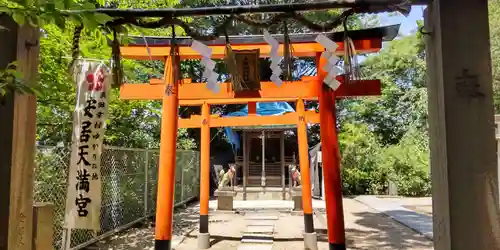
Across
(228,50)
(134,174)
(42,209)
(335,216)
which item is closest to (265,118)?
(134,174)

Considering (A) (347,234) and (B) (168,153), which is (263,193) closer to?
(A) (347,234)

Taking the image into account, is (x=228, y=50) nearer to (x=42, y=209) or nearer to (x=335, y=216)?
(x=42, y=209)

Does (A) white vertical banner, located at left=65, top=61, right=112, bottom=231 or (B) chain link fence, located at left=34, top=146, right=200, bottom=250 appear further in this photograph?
(B) chain link fence, located at left=34, top=146, right=200, bottom=250

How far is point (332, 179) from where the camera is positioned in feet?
17.3

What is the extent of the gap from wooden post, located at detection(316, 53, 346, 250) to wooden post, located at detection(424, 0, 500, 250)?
2.56 metres

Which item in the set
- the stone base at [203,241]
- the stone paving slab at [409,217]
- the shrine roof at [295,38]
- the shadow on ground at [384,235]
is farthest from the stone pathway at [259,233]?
the shrine roof at [295,38]

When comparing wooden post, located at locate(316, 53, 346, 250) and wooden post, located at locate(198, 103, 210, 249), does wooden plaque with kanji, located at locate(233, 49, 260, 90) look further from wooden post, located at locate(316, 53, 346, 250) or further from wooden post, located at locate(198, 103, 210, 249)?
wooden post, located at locate(198, 103, 210, 249)

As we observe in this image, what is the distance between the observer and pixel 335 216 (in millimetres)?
5195

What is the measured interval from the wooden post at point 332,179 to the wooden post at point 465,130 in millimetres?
2562

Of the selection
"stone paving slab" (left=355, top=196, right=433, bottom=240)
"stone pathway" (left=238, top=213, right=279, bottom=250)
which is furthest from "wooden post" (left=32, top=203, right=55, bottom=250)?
"stone paving slab" (left=355, top=196, right=433, bottom=240)

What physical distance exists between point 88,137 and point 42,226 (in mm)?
975

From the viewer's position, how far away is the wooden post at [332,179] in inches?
204

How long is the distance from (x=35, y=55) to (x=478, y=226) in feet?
10.3

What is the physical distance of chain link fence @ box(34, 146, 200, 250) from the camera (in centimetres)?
586
